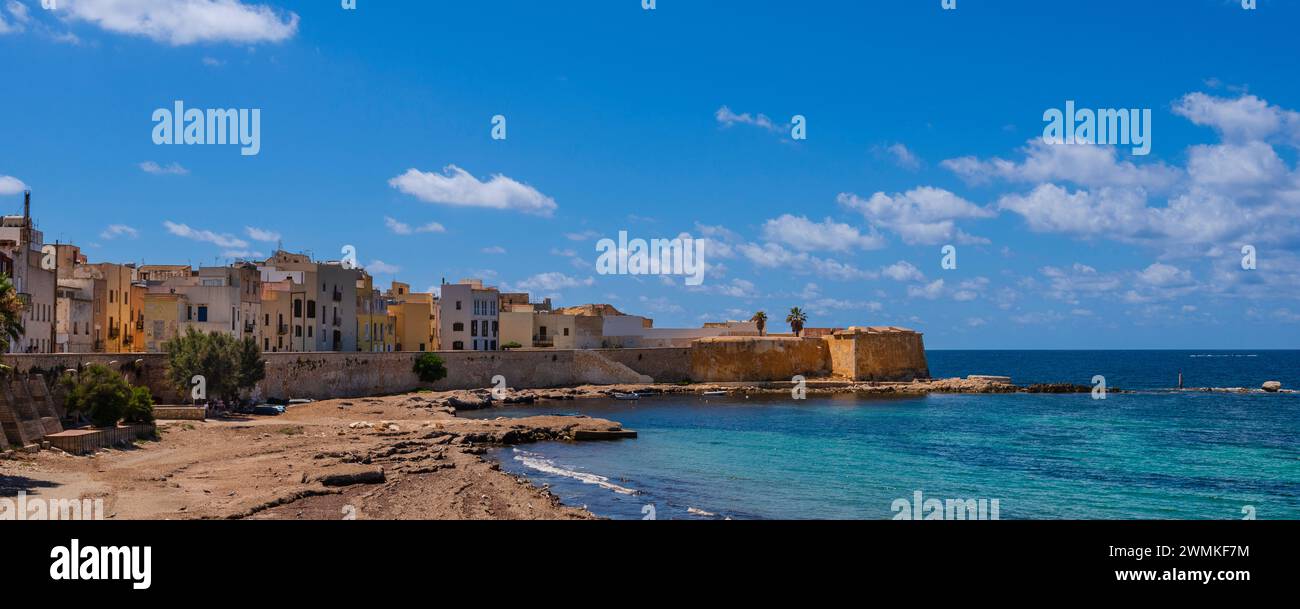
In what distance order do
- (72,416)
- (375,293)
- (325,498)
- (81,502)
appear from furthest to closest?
(375,293)
(72,416)
(325,498)
(81,502)

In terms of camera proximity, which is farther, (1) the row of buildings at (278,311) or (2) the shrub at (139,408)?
(1) the row of buildings at (278,311)

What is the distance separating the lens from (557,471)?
103 ft

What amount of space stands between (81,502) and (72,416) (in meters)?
14.3

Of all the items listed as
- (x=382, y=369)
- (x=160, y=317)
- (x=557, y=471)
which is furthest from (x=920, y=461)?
(x=160, y=317)

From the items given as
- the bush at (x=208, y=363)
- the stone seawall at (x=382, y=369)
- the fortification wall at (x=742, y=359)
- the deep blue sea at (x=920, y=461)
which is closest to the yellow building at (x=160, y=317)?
the stone seawall at (x=382, y=369)

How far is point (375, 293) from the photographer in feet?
240

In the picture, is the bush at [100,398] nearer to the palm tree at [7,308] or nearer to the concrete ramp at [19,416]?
the concrete ramp at [19,416]

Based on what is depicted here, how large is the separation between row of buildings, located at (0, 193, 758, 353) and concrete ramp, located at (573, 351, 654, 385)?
5.93m

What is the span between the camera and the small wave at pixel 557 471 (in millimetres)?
27969

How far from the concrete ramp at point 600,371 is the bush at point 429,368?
13.4 metres

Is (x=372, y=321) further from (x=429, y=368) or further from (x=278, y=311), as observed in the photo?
(x=278, y=311)

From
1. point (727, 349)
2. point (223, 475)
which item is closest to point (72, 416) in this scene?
point (223, 475)

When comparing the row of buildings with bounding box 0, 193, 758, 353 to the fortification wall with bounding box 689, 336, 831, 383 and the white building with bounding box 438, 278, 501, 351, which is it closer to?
the white building with bounding box 438, 278, 501, 351
